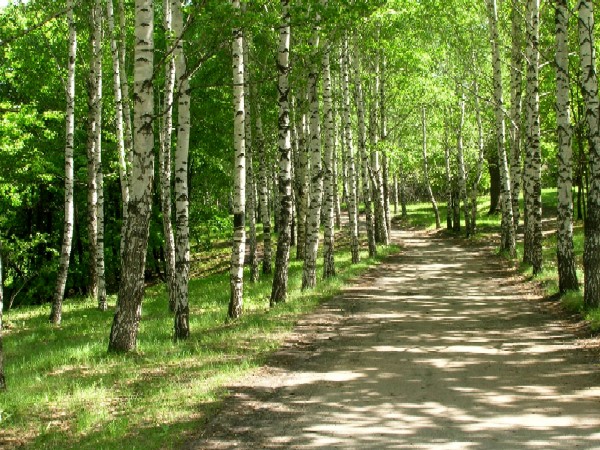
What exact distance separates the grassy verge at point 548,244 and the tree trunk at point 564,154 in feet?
2.13

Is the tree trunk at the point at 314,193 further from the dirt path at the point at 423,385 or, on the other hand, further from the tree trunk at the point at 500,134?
the tree trunk at the point at 500,134

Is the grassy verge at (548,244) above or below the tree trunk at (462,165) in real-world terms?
below

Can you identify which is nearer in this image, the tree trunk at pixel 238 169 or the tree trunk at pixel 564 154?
the tree trunk at pixel 238 169

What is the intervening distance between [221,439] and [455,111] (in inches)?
1216

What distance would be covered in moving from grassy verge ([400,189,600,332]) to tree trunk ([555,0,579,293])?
649 mm

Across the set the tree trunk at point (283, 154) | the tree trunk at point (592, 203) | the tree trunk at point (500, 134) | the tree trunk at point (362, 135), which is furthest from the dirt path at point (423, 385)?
the tree trunk at point (362, 135)

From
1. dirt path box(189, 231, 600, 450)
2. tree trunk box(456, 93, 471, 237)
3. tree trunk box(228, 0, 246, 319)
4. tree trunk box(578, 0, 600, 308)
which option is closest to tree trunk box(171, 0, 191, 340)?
tree trunk box(228, 0, 246, 319)

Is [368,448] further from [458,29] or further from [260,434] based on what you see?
[458,29]

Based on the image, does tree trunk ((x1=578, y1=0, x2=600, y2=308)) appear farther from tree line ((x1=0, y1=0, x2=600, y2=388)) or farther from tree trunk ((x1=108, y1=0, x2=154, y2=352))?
tree trunk ((x1=108, y1=0, x2=154, y2=352))

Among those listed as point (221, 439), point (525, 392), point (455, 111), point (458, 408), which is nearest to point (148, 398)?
point (221, 439)

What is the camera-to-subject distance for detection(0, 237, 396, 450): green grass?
6.40 m

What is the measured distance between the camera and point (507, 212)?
2394 cm

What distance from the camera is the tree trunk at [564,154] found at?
13.1 meters

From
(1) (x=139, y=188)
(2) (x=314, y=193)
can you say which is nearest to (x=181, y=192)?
(1) (x=139, y=188)
